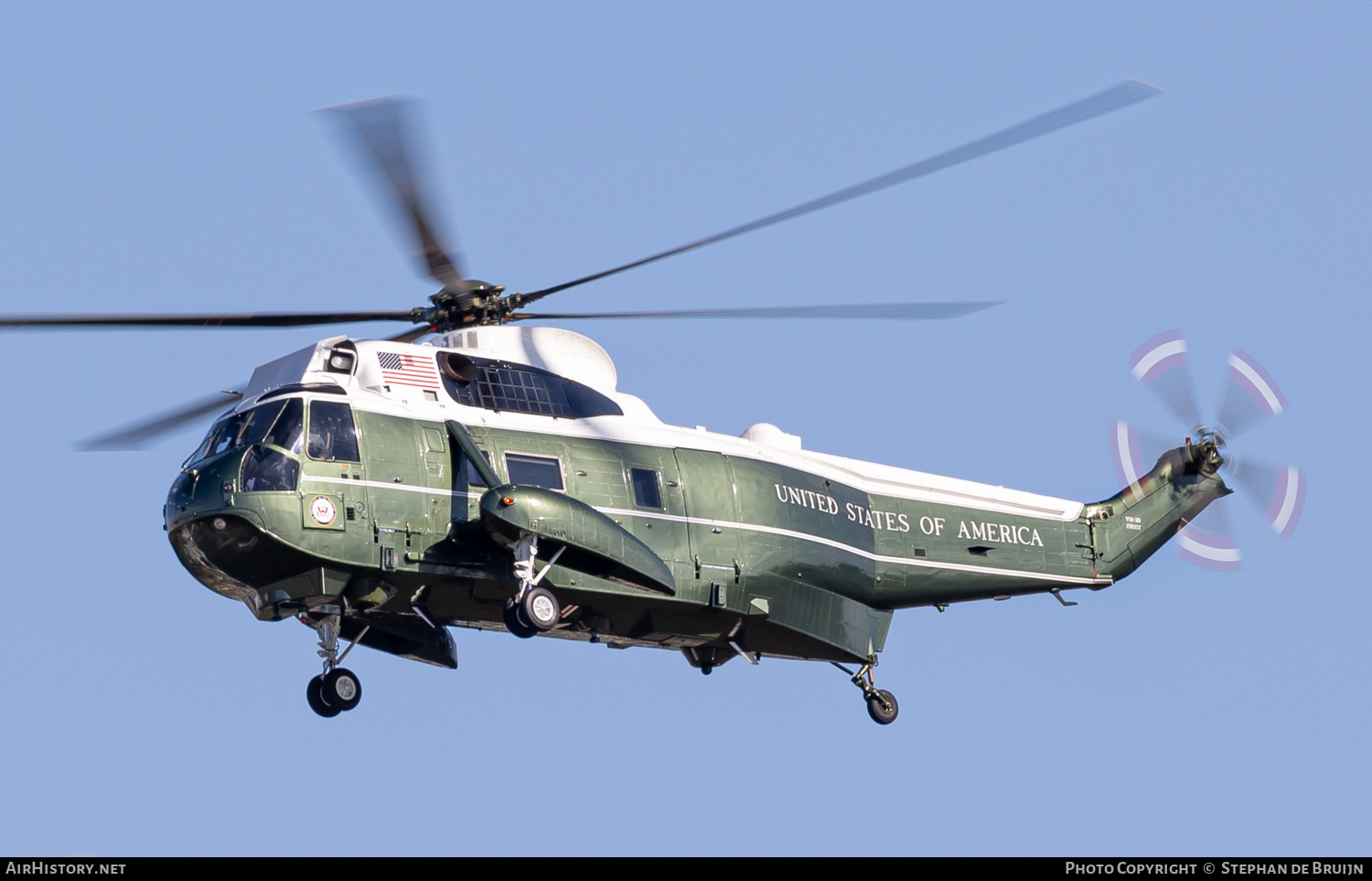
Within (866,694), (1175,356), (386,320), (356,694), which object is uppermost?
(1175,356)

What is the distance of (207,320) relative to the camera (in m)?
25.2

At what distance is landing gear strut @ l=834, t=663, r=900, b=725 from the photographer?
30594 mm

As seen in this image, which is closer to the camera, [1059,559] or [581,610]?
[581,610]

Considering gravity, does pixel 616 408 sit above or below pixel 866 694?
above

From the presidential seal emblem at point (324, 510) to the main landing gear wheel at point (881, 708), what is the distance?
939cm

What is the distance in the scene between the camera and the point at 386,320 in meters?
26.9

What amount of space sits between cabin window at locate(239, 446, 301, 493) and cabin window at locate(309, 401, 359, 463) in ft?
1.20

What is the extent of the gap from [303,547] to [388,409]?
232 centimetres

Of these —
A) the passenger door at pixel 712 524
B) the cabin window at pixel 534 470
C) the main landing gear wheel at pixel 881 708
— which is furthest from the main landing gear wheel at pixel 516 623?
the main landing gear wheel at pixel 881 708

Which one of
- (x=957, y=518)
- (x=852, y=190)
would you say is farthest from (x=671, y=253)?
(x=957, y=518)

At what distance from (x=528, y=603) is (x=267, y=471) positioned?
3.66 meters

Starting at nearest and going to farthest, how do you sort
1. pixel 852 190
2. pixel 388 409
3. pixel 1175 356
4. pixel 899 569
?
1. pixel 852 190
2. pixel 388 409
3. pixel 899 569
4. pixel 1175 356

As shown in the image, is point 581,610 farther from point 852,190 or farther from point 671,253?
point 852,190

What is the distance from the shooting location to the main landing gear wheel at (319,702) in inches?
1045
